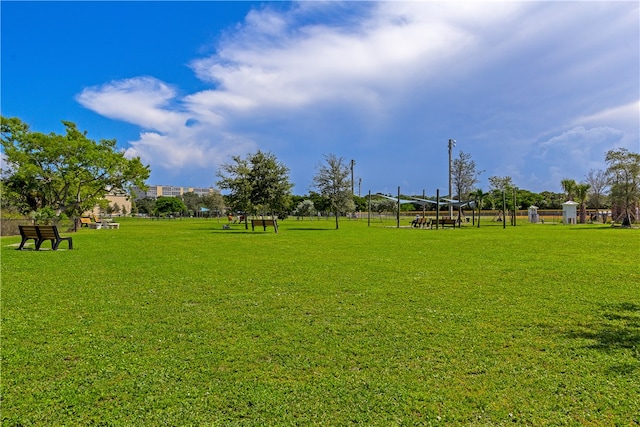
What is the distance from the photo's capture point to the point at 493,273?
8633 millimetres

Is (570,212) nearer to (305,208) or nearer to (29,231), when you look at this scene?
(29,231)

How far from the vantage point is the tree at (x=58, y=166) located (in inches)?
1141

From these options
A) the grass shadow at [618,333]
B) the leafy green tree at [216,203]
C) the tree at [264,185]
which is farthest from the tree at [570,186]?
the leafy green tree at [216,203]

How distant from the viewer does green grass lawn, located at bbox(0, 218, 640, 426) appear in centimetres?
293

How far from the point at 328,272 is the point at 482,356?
5.24 m

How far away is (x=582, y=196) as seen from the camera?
4628 centimetres

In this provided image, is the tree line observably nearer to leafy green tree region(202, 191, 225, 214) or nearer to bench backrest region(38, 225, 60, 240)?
bench backrest region(38, 225, 60, 240)

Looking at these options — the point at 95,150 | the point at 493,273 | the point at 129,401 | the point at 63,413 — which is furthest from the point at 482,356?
the point at 95,150

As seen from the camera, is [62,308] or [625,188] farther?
[625,188]

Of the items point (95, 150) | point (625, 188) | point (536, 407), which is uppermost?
point (95, 150)

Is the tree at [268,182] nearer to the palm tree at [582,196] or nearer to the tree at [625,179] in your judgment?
the tree at [625,179]

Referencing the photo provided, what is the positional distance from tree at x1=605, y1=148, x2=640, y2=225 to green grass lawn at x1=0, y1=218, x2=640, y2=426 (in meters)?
28.0

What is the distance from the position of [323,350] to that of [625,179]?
3538 cm

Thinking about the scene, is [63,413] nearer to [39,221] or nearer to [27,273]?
[27,273]
